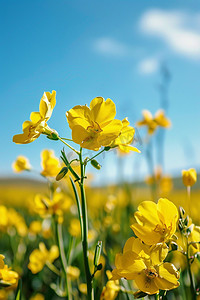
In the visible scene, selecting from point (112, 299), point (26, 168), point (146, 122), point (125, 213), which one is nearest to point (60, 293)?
point (112, 299)

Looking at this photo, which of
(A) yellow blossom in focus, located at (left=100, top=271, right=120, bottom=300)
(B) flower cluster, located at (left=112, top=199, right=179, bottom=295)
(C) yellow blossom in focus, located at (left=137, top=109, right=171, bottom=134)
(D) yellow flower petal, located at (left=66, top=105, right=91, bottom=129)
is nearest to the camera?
(B) flower cluster, located at (left=112, top=199, right=179, bottom=295)

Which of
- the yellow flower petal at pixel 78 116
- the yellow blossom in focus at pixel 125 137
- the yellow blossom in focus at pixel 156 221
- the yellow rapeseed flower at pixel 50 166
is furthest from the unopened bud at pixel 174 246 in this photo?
the yellow rapeseed flower at pixel 50 166

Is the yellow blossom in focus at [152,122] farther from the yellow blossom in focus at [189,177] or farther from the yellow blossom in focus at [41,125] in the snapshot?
the yellow blossom in focus at [41,125]

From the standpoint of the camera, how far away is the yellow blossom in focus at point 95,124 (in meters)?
1.05

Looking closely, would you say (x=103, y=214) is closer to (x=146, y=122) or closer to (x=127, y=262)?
(x=146, y=122)

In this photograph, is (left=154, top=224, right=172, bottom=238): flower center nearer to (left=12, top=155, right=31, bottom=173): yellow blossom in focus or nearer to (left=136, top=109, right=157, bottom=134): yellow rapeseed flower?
(left=12, top=155, right=31, bottom=173): yellow blossom in focus

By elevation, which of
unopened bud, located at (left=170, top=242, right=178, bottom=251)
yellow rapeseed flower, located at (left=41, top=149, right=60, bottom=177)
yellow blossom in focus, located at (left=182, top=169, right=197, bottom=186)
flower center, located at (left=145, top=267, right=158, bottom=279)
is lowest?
flower center, located at (left=145, top=267, right=158, bottom=279)

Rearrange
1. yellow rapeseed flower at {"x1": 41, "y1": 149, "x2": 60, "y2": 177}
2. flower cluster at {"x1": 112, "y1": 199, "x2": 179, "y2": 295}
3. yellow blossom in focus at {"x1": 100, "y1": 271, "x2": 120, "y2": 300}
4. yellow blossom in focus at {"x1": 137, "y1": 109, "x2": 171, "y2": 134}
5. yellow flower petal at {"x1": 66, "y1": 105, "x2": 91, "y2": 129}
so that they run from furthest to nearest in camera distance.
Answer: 1. yellow blossom in focus at {"x1": 137, "y1": 109, "x2": 171, "y2": 134}
2. yellow rapeseed flower at {"x1": 41, "y1": 149, "x2": 60, "y2": 177}
3. yellow blossom in focus at {"x1": 100, "y1": 271, "x2": 120, "y2": 300}
4. yellow flower petal at {"x1": 66, "y1": 105, "x2": 91, "y2": 129}
5. flower cluster at {"x1": 112, "y1": 199, "x2": 179, "y2": 295}

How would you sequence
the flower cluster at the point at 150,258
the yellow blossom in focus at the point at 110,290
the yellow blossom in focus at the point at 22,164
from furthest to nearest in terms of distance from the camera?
the yellow blossom in focus at the point at 22,164 → the yellow blossom in focus at the point at 110,290 → the flower cluster at the point at 150,258

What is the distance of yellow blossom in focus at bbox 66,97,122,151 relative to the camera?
1.05 metres

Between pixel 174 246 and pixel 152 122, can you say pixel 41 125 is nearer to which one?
pixel 174 246

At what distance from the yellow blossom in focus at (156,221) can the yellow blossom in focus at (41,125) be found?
1.32ft

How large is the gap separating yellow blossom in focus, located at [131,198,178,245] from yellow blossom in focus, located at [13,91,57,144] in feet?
1.32

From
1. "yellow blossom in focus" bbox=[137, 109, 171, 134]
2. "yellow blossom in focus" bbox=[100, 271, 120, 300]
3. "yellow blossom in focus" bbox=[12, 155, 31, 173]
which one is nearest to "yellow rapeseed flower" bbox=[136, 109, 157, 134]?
"yellow blossom in focus" bbox=[137, 109, 171, 134]
